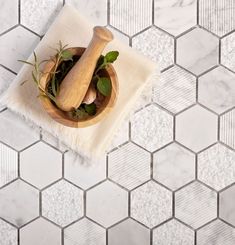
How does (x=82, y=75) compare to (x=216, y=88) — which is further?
(x=216, y=88)

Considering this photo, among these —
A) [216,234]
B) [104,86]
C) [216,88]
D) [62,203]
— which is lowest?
[216,234]

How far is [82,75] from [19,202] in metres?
0.32

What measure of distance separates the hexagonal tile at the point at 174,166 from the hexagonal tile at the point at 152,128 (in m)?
0.02

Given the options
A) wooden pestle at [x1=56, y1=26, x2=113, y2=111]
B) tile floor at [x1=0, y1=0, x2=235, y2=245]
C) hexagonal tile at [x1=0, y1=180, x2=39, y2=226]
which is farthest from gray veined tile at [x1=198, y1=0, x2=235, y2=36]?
hexagonal tile at [x1=0, y1=180, x2=39, y2=226]

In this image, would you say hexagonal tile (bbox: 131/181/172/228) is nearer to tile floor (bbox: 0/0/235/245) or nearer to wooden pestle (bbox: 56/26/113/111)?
tile floor (bbox: 0/0/235/245)

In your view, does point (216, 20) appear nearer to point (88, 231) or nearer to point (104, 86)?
point (104, 86)

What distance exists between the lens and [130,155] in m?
1.11

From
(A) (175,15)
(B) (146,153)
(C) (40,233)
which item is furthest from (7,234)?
(A) (175,15)

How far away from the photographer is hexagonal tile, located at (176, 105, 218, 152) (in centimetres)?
110

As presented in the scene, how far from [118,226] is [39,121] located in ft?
0.85

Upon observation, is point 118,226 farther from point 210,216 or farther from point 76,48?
point 76,48

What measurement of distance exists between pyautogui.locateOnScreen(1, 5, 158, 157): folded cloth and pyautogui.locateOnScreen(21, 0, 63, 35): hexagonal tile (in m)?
0.03

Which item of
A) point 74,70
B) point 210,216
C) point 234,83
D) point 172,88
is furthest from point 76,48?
point 210,216

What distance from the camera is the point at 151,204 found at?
1115mm
